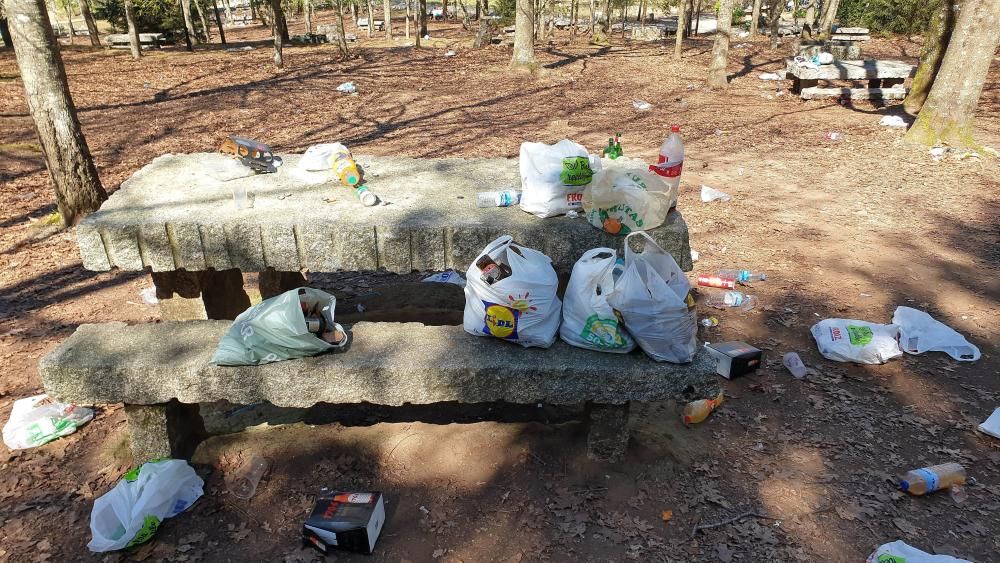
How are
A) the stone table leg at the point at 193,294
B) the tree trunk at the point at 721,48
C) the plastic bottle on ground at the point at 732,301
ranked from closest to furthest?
the stone table leg at the point at 193,294 < the plastic bottle on ground at the point at 732,301 < the tree trunk at the point at 721,48

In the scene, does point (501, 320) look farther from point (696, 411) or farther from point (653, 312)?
point (696, 411)

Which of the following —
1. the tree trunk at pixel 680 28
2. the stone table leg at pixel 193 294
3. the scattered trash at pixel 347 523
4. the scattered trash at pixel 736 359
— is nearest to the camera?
the scattered trash at pixel 347 523

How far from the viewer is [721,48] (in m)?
13.9

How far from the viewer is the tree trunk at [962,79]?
7.96m

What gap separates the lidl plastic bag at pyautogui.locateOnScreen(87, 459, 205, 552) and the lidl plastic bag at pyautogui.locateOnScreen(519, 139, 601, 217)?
7.83 feet

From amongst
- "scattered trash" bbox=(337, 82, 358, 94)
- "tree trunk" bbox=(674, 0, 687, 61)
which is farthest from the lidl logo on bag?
"tree trunk" bbox=(674, 0, 687, 61)

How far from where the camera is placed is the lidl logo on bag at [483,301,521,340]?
294 centimetres

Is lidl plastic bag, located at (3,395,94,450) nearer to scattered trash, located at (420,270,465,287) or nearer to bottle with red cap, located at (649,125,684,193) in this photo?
scattered trash, located at (420,270,465,287)

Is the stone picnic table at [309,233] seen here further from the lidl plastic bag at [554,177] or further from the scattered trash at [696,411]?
the scattered trash at [696,411]

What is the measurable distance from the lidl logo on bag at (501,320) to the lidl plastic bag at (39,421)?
103 inches

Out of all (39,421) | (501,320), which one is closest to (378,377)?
(501,320)

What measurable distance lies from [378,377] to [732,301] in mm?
3244

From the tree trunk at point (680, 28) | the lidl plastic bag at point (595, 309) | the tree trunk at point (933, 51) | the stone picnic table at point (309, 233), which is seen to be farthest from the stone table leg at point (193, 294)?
the tree trunk at point (680, 28)

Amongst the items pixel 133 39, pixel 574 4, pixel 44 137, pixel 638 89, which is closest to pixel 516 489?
pixel 44 137
